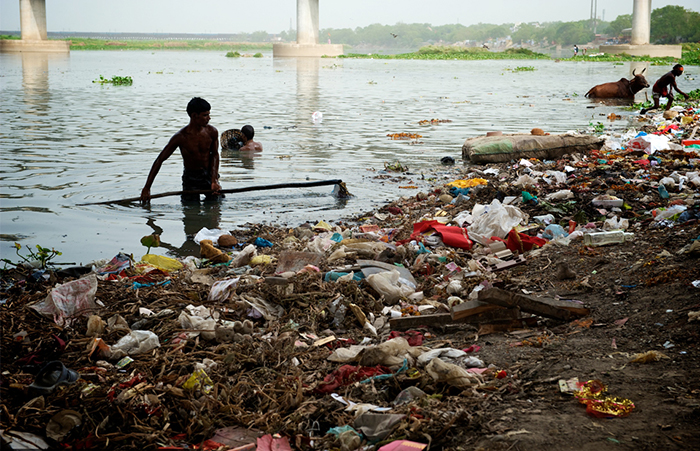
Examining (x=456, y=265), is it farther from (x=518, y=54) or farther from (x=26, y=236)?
(x=518, y=54)

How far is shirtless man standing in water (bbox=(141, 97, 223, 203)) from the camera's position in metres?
7.00

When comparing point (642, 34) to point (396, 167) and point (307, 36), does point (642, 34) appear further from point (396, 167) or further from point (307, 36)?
point (396, 167)

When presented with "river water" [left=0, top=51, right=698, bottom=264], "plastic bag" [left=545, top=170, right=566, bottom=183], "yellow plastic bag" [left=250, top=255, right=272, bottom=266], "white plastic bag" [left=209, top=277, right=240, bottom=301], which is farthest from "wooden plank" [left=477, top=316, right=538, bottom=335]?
"plastic bag" [left=545, top=170, right=566, bottom=183]

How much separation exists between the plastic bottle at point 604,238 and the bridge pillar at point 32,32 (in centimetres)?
5829

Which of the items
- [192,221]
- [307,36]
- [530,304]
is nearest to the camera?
[530,304]

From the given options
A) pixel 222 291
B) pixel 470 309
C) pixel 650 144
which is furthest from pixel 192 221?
pixel 650 144

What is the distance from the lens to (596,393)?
2.58 metres

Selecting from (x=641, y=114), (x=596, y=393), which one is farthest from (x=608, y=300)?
(x=641, y=114)

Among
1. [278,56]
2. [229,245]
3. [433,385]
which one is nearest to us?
[433,385]

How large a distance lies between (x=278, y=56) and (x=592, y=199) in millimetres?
55342

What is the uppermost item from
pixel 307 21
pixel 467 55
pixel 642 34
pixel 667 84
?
pixel 307 21

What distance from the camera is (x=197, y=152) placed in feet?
23.6

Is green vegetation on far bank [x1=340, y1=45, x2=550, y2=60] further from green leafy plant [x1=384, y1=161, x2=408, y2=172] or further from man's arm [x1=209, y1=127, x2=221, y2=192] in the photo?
man's arm [x1=209, y1=127, x2=221, y2=192]

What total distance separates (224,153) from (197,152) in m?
3.80
